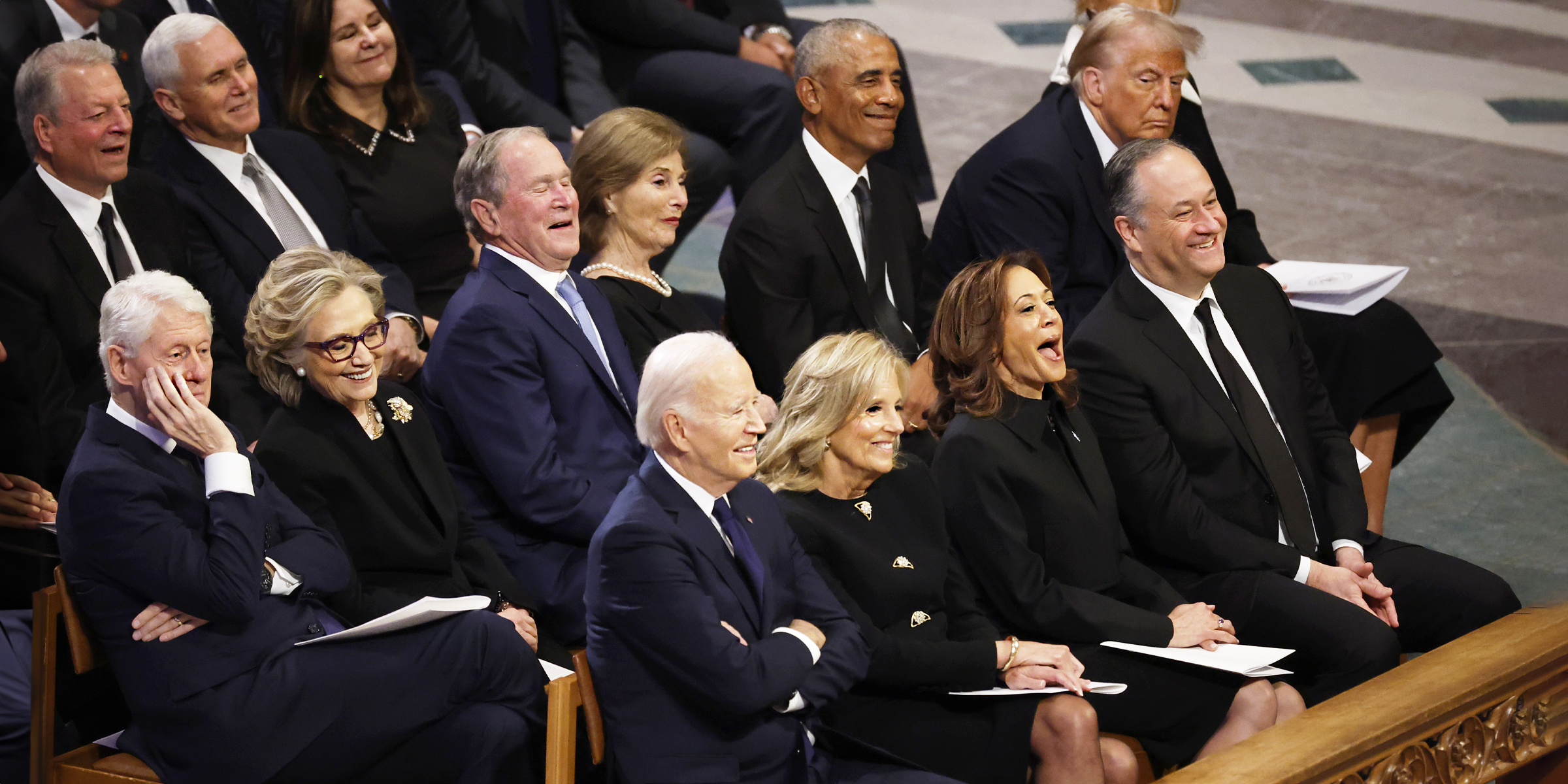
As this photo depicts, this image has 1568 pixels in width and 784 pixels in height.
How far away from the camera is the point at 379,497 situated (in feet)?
9.75

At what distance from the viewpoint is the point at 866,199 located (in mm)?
3990

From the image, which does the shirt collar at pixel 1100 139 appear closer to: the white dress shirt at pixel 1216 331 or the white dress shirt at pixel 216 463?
the white dress shirt at pixel 1216 331

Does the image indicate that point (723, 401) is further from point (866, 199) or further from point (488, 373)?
point (866, 199)

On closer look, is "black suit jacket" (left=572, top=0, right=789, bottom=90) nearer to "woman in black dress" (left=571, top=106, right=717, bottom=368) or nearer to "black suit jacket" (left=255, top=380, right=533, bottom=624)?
"woman in black dress" (left=571, top=106, right=717, bottom=368)

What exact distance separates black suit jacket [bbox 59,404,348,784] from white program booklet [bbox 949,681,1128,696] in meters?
1.06

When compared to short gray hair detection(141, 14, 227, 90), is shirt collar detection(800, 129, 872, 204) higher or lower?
lower

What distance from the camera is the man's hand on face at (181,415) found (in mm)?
2605

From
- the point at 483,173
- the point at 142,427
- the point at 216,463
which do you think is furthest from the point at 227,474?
the point at 483,173

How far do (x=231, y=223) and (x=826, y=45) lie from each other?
1.43 m

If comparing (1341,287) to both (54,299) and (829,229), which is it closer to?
(829,229)

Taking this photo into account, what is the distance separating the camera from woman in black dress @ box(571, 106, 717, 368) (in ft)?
11.7

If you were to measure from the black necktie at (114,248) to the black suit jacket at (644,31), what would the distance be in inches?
78.5

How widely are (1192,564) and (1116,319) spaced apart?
0.52 metres

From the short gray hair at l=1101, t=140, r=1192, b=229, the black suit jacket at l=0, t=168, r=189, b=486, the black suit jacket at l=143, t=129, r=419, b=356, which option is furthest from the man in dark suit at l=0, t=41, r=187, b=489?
the short gray hair at l=1101, t=140, r=1192, b=229
